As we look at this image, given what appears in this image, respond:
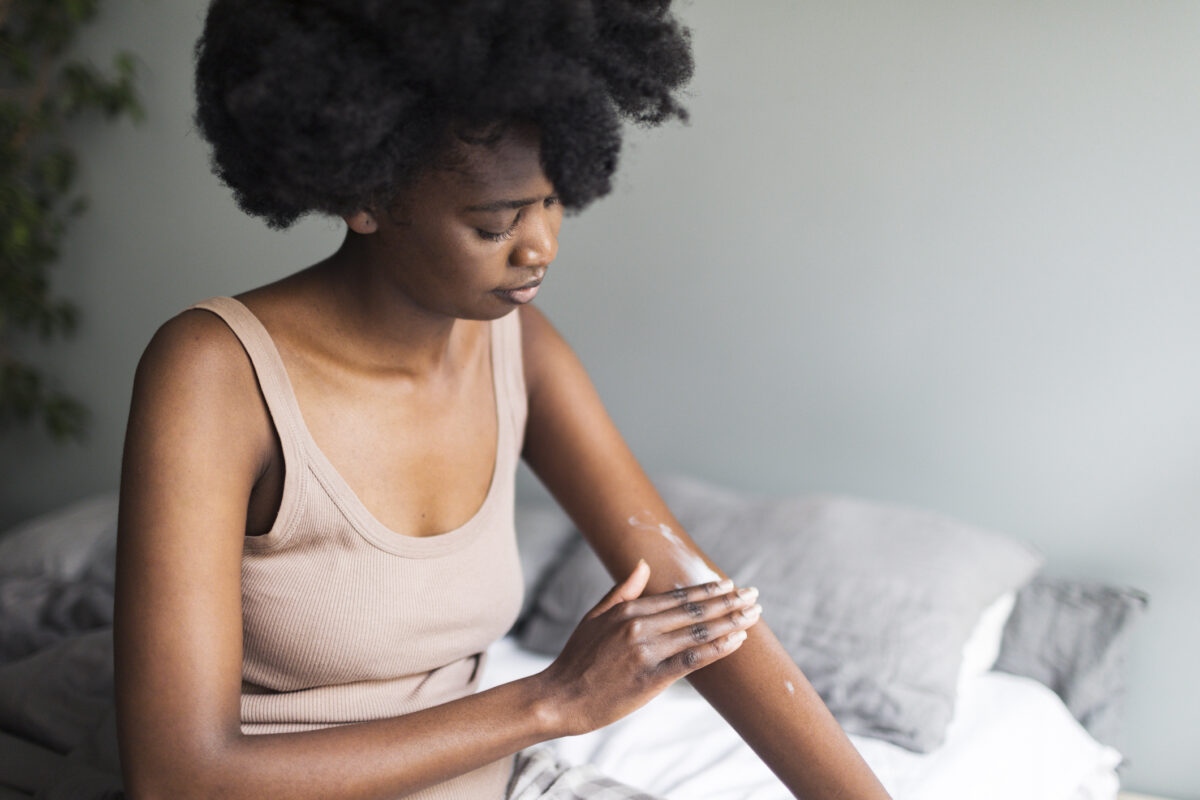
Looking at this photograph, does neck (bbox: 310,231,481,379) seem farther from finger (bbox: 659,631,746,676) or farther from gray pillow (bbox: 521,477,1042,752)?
gray pillow (bbox: 521,477,1042,752)

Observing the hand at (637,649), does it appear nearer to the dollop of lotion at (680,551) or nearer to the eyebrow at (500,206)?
the dollop of lotion at (680,551)

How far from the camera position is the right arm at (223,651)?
2.88 ft

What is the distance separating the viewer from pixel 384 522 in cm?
108

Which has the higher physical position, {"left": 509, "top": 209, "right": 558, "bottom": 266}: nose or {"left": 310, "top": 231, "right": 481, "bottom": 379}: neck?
{"left": 509, "top": 209, "right": 558, "bottom": 266}: nose

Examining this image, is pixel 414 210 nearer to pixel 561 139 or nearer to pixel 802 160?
pixel 561 139

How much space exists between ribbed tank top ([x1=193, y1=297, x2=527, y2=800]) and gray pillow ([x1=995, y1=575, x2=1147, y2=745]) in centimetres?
97

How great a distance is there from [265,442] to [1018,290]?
1.27 metres

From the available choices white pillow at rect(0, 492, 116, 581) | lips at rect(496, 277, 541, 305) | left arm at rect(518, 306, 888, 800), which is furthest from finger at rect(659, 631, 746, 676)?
white pillow at rect(0, 492, 116, 581)

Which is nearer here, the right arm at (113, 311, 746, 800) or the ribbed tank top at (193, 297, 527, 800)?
the right arm at (113, 311, 746, 800)

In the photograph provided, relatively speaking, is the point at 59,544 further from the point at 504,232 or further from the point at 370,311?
→ the point at 504,232

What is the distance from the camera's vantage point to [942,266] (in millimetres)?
1763

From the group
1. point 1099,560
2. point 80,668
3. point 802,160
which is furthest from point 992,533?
point 80,668

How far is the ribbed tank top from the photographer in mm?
1003

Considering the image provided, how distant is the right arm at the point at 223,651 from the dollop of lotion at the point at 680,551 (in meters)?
0.18
